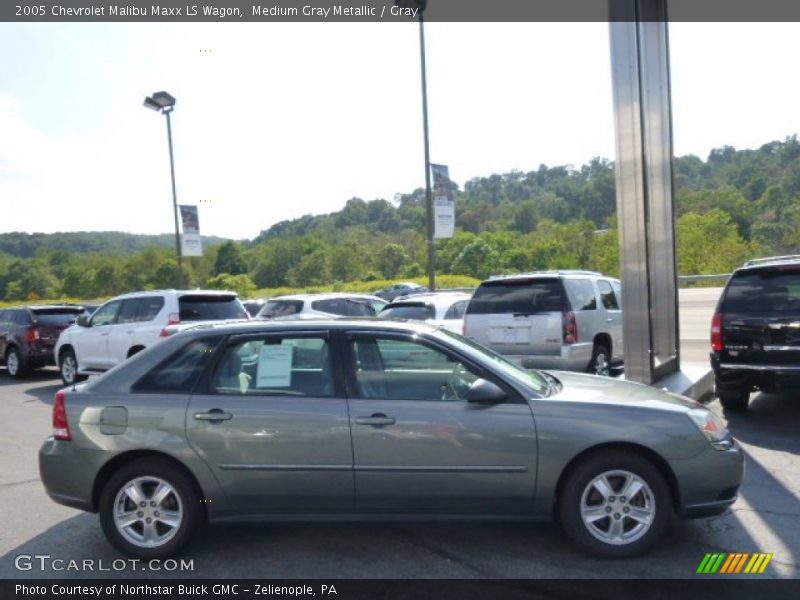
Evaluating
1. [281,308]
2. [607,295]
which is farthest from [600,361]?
Result: [281,308]

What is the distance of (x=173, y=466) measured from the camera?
4.44 metres

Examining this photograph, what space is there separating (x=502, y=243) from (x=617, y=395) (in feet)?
164

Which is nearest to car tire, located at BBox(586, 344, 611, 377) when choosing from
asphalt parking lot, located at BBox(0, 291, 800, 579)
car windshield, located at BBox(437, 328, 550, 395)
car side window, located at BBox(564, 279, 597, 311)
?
car side window, located at BBox(564, 279, 597, 311)

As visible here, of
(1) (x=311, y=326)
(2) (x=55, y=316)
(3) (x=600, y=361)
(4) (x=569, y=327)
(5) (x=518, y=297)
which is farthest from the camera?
(2) (x=55, y=316)

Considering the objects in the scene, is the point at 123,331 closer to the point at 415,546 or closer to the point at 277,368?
the point at 277,368

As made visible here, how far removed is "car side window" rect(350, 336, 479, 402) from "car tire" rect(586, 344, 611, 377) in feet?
19.5

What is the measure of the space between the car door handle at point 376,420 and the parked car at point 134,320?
803 centimetres

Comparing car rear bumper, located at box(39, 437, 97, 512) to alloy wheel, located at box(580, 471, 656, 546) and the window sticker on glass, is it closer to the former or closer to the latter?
the window sticker on glass

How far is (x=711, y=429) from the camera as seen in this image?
4.37 metres

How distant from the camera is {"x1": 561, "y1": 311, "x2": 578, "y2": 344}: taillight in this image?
30.6ft

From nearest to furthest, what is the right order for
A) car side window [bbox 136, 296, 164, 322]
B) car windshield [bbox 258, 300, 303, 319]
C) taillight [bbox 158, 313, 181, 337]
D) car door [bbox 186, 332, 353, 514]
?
1. car door [bbox 186, 332, 353, 514]
2. taillight [bbox 158, 313, 181, 337]
3. car side window [bbox 136, 296, 164, 322]
4. car windshield [bbox 258, 300, 303, 319]

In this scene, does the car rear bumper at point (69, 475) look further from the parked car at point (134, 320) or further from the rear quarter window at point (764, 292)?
the parked car at point (134, 320)
